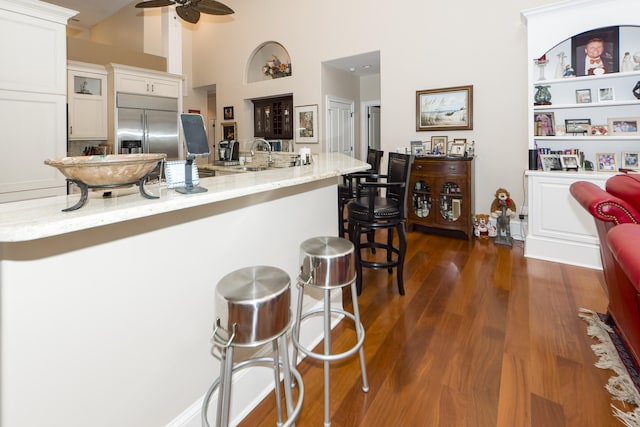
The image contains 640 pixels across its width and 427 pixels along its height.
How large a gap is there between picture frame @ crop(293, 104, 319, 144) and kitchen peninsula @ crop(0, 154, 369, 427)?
498 centimetres

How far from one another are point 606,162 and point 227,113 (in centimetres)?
668

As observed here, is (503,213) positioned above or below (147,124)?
below

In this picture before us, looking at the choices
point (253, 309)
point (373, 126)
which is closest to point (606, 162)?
point (253, 309)

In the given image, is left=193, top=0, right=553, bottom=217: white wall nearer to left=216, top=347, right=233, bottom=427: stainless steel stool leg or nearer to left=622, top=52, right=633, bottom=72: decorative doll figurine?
left=622, top=52, right=633, bottom=72: decorative doll figurine

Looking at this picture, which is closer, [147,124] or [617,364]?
[617,364]

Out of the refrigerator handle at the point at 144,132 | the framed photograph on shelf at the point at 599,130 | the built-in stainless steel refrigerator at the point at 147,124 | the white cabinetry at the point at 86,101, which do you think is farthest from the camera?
the refrigerator handle at the point at 144,132

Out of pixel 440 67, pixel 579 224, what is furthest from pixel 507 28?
pixel 579 224

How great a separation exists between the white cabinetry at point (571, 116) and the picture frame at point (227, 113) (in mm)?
5698

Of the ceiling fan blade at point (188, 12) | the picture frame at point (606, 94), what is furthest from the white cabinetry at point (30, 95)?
the picture frame at point (606, 94)

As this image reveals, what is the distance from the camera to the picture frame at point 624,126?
3.38 m

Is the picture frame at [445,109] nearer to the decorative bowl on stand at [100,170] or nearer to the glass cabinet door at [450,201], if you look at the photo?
the glass cabinet door at [450,201]

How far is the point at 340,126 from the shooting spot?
6812 millimetres

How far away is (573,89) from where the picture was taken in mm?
3621

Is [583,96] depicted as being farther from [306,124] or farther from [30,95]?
[30,95]
